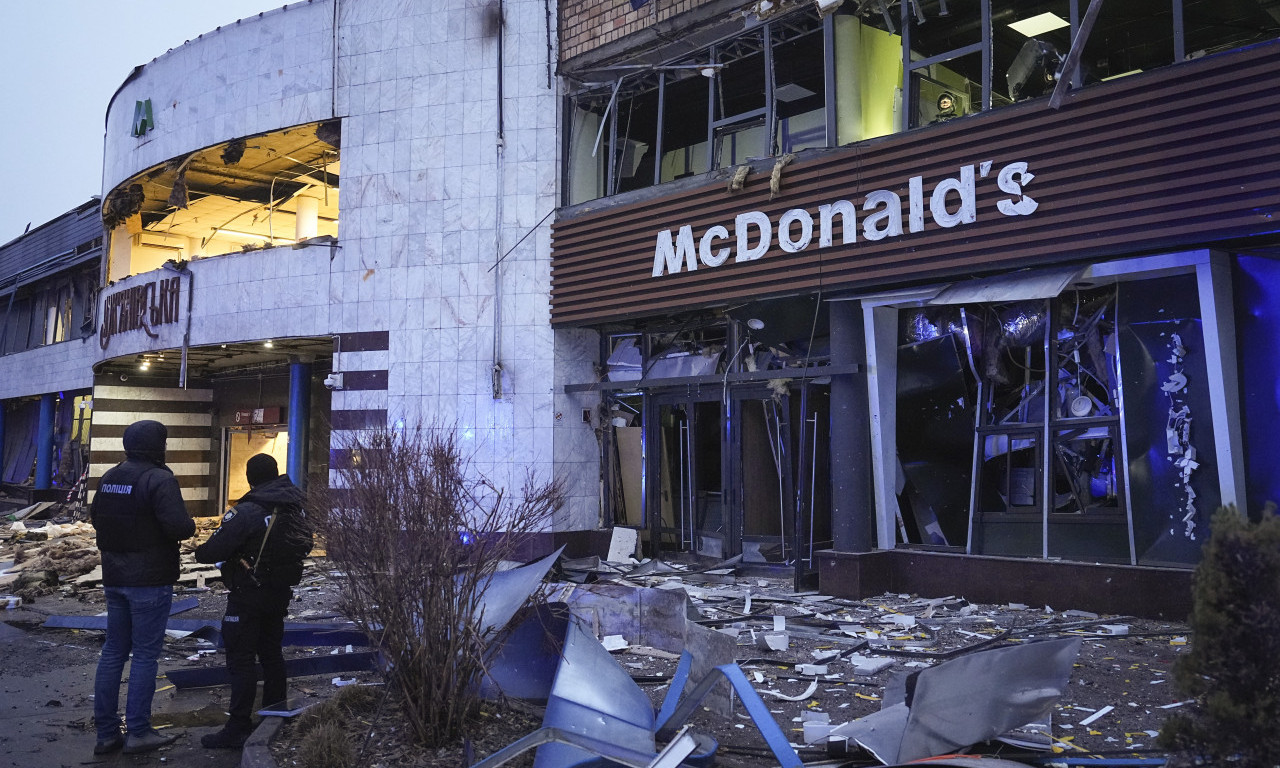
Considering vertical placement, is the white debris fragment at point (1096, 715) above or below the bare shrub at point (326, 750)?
below

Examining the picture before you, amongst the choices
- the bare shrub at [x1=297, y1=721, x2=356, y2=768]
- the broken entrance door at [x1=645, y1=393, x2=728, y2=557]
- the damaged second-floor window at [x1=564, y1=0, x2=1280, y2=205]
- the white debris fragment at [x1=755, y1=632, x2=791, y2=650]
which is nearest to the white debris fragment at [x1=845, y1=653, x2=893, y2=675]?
the white debris fragment at [x1=755, y1=632, x2=791, y2=650]

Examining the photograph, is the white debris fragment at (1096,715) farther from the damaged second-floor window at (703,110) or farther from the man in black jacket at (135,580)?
the damaged second-floor window at (703,110)

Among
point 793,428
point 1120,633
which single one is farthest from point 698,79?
point 1120,633

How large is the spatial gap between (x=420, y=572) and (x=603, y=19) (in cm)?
1092

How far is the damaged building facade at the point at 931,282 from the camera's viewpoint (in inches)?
345

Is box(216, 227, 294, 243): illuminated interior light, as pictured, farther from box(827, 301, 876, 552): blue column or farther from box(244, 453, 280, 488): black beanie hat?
box(244, 453, 280, 488): black beanie hat

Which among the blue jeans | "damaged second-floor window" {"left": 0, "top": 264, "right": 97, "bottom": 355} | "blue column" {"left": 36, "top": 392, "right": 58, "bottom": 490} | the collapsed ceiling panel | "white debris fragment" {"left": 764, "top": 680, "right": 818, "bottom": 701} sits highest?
the collapsed ceiling panel

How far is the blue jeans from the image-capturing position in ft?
18.5

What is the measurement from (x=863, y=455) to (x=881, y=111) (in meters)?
4.38

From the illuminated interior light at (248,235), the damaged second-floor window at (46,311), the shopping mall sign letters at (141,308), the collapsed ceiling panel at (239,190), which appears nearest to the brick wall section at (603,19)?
the collapsed ceiling panel at (239,190)

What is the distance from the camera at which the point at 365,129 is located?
15688 mm

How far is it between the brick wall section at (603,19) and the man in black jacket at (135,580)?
9661mm

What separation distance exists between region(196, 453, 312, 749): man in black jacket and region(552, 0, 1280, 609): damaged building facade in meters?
6.70

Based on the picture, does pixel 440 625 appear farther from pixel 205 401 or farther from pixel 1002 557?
pixel 205 401
